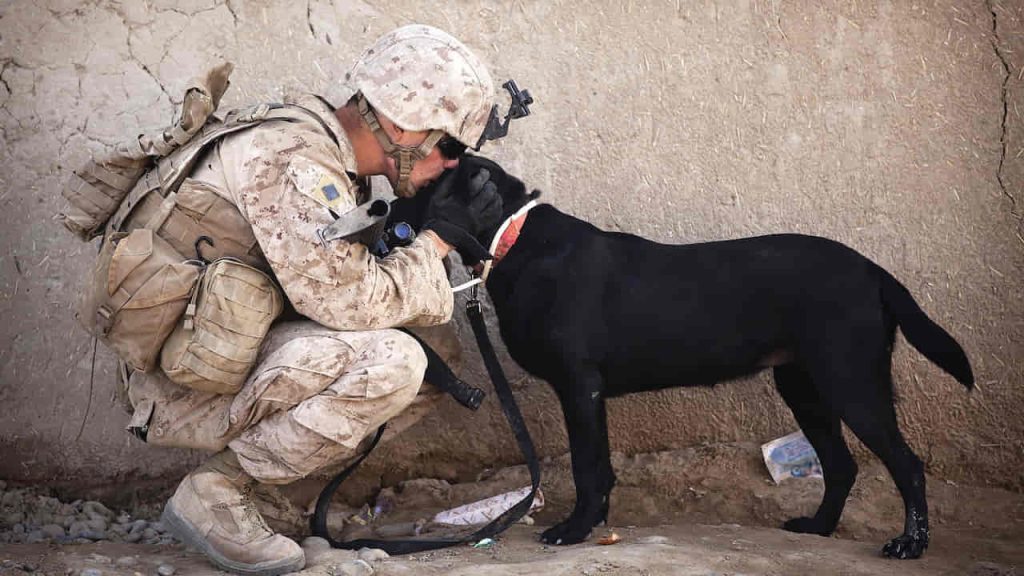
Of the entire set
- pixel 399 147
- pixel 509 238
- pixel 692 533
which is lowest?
pixel 692 533

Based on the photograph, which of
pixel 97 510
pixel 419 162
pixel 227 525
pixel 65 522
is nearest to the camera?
pixel 227 525

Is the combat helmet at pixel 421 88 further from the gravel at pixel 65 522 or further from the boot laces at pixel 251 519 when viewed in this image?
the gravel at pixel 65 522

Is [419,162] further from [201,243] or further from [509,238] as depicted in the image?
[201,243]

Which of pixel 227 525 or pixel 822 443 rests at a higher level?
pixel 822 443

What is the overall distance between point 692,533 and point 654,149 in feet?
4.59

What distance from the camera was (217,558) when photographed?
2705 millimetres

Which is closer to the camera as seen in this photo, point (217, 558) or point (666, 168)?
point (217, 558)

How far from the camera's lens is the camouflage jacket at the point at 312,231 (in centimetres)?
262

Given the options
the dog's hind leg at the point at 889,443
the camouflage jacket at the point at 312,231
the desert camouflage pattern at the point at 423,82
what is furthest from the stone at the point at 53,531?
the dog's hind leg at the point at 889,443

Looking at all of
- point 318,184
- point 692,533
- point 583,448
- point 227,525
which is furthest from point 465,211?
point 692,533

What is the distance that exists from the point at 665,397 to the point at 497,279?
87 centimetres

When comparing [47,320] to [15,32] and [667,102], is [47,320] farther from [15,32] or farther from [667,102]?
[667,102]

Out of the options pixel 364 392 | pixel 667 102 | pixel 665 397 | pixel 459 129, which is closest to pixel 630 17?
pixel 667 102

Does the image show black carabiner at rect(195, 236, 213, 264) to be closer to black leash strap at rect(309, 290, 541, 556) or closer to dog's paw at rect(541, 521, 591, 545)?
black leash strap at rect(309, 290, 541, 556)
